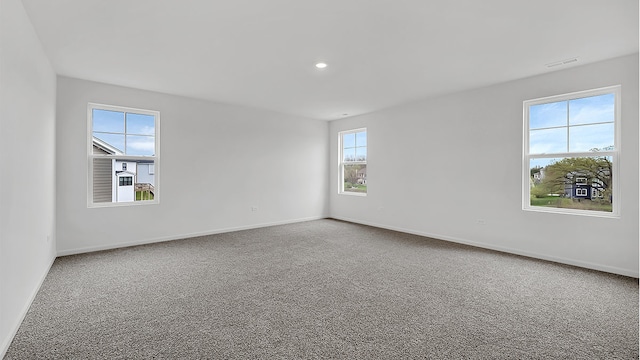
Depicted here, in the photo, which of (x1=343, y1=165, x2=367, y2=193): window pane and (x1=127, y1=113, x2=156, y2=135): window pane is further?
(x1=343, y1=165, x2=367, y2=193): window pane

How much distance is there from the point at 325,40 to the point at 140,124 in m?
3.42

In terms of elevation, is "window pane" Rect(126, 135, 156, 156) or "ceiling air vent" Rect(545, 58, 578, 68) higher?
"ceiling air vent" Rect(545, 58, 578, 68)

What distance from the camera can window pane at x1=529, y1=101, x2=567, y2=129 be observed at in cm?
372

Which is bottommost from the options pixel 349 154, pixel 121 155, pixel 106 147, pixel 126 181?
pixel 126 181

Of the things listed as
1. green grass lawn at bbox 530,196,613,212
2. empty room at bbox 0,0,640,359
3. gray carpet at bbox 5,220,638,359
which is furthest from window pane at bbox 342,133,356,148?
green grass lawn at bbox 530,196,613,212

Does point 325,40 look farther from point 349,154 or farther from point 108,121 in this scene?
point 349,154

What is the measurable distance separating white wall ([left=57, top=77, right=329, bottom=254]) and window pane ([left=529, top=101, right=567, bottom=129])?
13.6ft

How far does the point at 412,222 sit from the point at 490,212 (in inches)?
53.3

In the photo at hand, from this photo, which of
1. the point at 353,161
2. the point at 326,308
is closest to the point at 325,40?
the point at 326,308

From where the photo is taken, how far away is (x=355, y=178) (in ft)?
21.7

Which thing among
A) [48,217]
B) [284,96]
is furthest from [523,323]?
[48,217]

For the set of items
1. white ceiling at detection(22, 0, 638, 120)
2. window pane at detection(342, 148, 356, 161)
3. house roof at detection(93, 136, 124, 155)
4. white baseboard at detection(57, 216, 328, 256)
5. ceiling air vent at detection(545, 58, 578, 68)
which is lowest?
white baseboard at detection(57, 216, 328, 256)

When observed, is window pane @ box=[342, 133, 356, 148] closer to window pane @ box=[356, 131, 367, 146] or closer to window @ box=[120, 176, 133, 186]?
window pane @ box=[356, 131, 367, 146]

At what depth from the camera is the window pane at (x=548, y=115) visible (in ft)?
12.2
